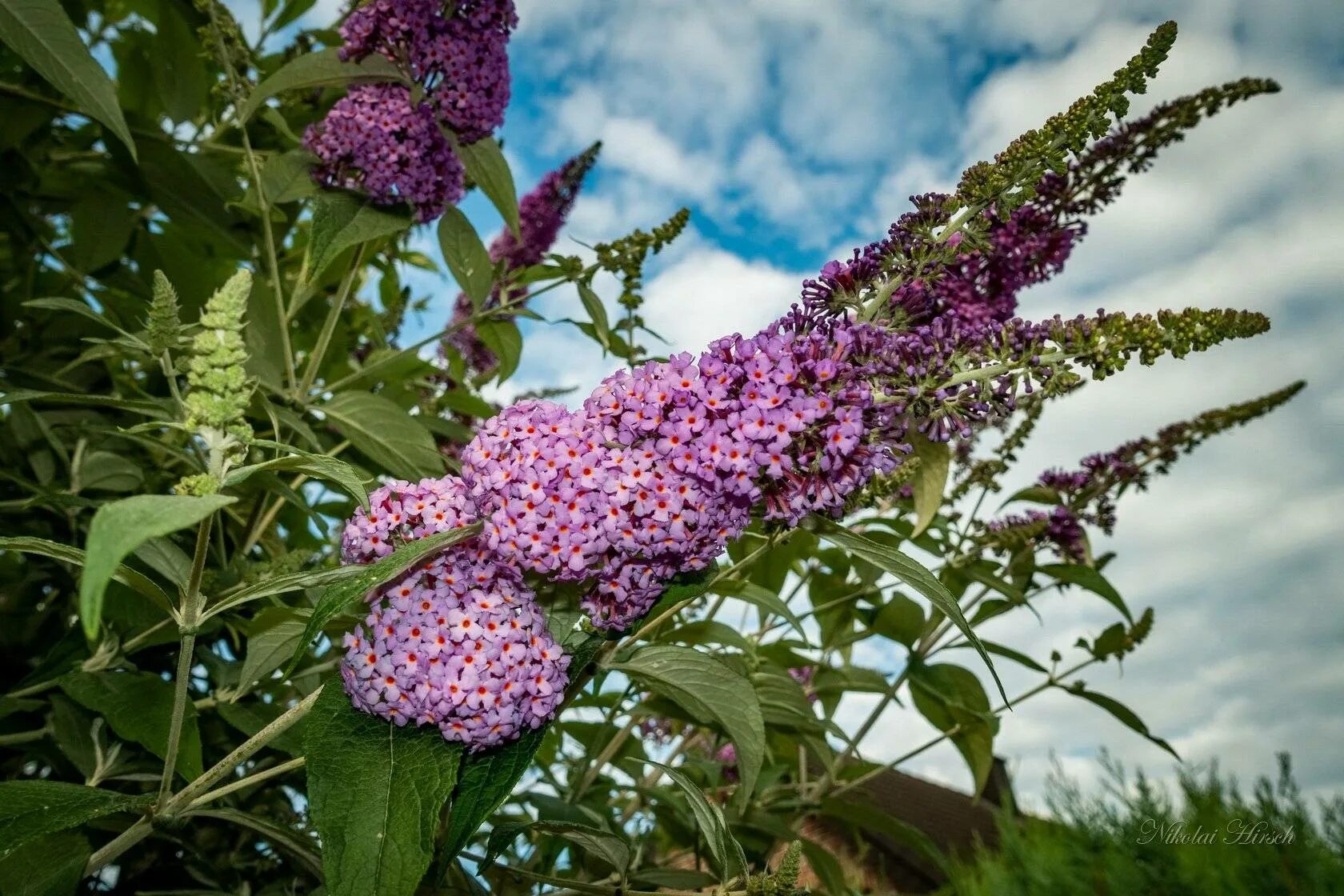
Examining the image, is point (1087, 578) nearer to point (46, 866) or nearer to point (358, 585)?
point (358, 585)

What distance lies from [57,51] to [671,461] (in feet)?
4.20

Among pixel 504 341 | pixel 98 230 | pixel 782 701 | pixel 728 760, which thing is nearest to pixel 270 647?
pixel 782 701

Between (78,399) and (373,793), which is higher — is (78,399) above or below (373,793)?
above

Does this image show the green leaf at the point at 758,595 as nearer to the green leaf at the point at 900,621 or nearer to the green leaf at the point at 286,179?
the green leaf at the point at 900,621

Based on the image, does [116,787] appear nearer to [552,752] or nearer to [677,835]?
[552,752]

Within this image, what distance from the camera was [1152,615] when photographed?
291cm

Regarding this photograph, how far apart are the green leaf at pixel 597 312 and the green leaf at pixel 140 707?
1.13 metres

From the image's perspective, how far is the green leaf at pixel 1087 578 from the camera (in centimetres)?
258

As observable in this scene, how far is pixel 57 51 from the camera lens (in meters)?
1.65

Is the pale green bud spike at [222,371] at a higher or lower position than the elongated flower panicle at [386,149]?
lower

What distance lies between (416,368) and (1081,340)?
5.87 ft

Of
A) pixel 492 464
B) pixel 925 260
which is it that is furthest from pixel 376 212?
pixel 925 260

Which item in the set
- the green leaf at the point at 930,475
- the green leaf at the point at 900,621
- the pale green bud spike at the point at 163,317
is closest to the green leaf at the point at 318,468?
the pale green bud spike at the point at 163,317

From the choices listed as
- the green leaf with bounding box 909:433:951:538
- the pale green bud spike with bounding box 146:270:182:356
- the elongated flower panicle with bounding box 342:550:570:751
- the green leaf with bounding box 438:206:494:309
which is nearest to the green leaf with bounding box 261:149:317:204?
the green leaf with bounding box 438:206:494:309
